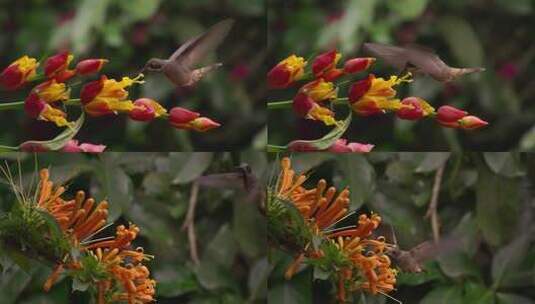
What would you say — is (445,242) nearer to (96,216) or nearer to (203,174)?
(203,174)

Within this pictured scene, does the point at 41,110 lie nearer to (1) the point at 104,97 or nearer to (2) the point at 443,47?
(1) the point at 104,97

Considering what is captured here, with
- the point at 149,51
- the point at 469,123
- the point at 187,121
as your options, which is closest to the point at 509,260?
the point at 469,123

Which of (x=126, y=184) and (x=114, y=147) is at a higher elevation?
(x=126, y=184)

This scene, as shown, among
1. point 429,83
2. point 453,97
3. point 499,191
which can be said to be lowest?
point 453,97

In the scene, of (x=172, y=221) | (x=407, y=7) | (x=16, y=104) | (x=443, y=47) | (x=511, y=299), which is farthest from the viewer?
(x=443, y=47)

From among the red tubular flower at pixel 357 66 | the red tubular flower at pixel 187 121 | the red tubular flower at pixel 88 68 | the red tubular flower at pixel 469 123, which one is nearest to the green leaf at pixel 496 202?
the red tubular flower at pixel 469 123

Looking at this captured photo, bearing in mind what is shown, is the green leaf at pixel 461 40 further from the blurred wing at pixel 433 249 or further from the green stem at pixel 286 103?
the green stem at pixel 286 103

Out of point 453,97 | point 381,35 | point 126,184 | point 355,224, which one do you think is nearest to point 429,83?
point 381,35
